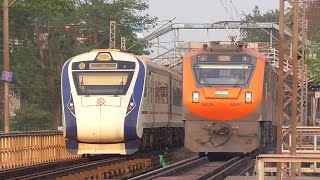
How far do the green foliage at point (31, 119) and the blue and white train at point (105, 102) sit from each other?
32.0 meters

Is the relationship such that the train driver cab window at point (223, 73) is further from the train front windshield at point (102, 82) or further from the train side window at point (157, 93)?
the train side window at point (157, 93)

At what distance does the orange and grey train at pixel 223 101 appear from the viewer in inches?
961

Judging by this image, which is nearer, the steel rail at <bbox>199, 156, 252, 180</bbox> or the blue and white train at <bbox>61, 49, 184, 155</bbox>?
the steel rail at <bbox>199, 156, 252, 180</bbox>

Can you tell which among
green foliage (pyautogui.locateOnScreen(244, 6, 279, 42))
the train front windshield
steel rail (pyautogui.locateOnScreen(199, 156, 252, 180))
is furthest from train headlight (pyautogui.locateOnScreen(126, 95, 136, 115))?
green foliage (pyautogui.locateOnScreen(244, 6, 279, 42))

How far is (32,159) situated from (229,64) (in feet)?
22.3

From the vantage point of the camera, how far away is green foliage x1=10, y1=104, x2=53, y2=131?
55.9 meters

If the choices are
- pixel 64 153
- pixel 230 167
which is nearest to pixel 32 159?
pixel 64 153

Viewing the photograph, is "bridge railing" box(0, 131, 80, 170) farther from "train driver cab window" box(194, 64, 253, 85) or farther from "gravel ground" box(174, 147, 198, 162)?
"train driver cab window" box(194, 64, 253, 85)

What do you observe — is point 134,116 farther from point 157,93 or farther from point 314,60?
point 314,60

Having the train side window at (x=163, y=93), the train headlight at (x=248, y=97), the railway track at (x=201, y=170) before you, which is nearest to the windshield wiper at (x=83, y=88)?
the railway track at (x=201, y=170)

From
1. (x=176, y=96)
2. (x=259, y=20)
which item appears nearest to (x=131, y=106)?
(x=176, y=96)

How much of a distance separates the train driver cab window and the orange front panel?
17cm

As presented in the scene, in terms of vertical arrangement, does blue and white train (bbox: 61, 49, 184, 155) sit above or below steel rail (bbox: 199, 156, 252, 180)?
above

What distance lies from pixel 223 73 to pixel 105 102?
3.71m
